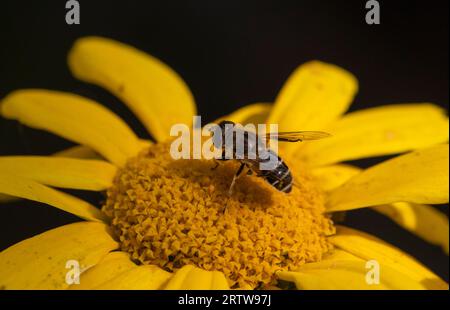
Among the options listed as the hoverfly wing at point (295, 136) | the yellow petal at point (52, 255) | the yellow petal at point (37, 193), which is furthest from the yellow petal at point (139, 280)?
the hoverfly wing at point (295, 136)

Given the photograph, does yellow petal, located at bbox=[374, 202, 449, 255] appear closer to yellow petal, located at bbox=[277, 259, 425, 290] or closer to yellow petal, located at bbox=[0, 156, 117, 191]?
yellow petal, located at bbox=[277, 259, 425, 290]

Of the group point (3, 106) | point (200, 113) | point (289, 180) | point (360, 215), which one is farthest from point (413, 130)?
point (3, 106)

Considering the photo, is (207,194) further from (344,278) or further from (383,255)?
(383,255)

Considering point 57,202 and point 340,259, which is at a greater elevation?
point 57,202

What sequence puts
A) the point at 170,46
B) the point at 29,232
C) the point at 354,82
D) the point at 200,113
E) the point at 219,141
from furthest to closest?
the point at 170,46 → the point at 200,113 → the point at 354,82 → the point at 29,232 → the point at 219,141

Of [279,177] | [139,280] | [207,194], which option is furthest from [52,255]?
[279,177]

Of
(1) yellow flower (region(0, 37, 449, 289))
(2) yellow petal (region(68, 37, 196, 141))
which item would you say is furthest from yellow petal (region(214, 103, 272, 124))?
(2) yellow petal (region(68, 37, 196, 141))

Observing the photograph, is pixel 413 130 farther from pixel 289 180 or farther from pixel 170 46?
pixel 170 46

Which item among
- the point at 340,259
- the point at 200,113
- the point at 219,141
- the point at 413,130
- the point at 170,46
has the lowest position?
the point at 340,259
